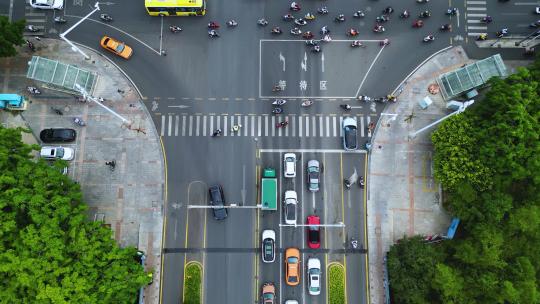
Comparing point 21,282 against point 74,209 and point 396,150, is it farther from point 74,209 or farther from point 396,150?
point 396,150

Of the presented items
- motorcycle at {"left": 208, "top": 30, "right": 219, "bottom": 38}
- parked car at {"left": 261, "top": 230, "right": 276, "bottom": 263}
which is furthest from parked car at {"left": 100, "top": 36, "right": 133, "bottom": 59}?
parked car at {"left": 261, "top": 230, "right": 276, "bottom": 263}

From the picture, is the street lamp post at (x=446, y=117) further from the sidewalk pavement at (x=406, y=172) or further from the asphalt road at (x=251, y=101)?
the asphalt road at (x=251, y=101)

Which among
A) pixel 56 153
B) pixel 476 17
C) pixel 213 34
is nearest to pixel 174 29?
pixel 213 34

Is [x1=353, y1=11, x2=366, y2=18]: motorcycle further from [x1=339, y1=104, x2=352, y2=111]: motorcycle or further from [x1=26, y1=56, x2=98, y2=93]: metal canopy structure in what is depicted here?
[x1=26, y1=56, x2=98, y2=93]: metal canopy structure

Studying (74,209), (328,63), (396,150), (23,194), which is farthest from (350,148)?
(23,194)

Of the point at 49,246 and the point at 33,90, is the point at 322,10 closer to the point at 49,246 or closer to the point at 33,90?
the point at 33,90

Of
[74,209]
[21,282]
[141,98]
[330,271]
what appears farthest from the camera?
[141,98]

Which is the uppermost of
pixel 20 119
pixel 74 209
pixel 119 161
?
pixel 20 119
